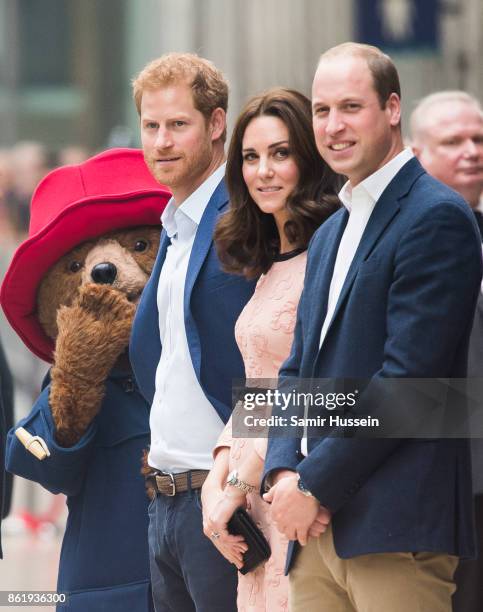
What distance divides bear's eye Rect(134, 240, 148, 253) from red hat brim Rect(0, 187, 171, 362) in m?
0.07

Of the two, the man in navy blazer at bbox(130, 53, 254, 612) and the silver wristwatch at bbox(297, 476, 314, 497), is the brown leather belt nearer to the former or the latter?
the man in navy blazer at bbox(130, 53, 254, 612)

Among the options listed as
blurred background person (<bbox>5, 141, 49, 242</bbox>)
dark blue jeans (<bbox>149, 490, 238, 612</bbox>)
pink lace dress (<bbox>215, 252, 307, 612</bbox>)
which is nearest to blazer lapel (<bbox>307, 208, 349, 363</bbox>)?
pink lace dress (<bbox>215, 252, 307, 612</bbox>)

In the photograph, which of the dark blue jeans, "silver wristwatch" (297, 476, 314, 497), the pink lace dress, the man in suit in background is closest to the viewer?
"silver wristwatch" (297, 476, 314, 497)

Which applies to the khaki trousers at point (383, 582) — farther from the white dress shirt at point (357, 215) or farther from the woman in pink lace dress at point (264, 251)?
the white dress shirt at point (357, 215)

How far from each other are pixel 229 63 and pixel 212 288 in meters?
11.0

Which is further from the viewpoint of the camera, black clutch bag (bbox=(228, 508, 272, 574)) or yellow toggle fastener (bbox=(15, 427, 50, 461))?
yellow toggle fastener (bbox=(15, 427, 50, 461))

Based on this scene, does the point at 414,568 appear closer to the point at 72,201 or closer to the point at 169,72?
the point at 169,72

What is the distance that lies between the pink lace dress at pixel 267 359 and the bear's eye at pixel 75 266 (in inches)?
48.8

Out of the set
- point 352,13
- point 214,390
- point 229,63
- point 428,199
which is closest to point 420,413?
point 428,199

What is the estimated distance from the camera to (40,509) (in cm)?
979

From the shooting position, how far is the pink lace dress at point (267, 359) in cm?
400

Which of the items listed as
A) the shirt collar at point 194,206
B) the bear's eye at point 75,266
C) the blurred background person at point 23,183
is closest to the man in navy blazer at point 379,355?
the shirt collar at point 194,206

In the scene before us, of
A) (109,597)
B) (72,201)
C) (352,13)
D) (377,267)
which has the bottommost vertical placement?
(109,597)

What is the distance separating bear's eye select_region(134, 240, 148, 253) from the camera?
524 cm
